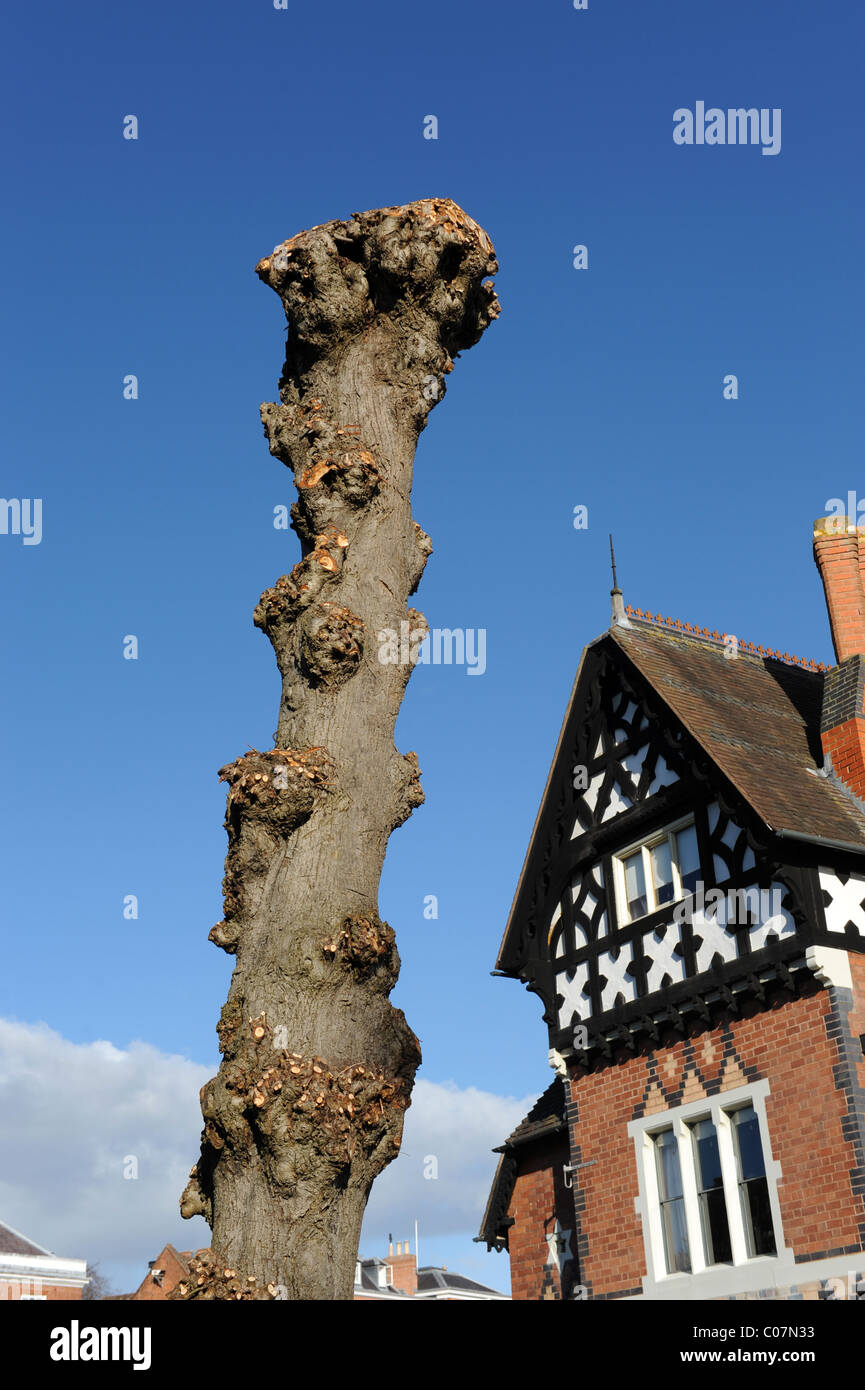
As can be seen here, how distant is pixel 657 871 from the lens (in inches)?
650

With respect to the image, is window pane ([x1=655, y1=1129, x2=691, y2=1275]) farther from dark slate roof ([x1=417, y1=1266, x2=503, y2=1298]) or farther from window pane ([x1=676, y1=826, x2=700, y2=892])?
dark slate roof ([x1=417, y1=1266, x2=503, y2=1298])

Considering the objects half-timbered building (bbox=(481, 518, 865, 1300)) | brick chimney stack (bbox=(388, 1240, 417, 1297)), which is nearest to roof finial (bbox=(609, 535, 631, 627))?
half-timbered building (bbox=(481, 518, 865, 1300))

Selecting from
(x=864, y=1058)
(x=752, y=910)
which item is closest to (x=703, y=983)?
(x=752, y=910)

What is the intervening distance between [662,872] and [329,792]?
38.0 ft

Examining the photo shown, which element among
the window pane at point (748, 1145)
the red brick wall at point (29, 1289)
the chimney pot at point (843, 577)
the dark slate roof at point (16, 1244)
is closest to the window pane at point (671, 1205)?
the window pane at point (748, 1145)

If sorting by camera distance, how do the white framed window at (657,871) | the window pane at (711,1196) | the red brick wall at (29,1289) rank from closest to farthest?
the window pane at (711,1196) < the white framed window at (657,871) < the red brick wall at (29,1289)

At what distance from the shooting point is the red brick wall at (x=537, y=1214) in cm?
1781

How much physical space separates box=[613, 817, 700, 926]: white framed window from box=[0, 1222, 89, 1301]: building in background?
23.0 m

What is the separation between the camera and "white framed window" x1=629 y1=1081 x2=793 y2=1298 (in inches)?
542

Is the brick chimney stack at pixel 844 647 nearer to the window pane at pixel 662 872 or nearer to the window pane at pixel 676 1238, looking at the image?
the window pane at pixel 662 872

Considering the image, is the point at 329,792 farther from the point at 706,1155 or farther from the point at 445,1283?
the point at 445,1283

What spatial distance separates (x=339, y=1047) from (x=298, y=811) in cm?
104

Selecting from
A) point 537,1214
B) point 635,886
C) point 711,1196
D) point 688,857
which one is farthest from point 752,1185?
point 537,1214
